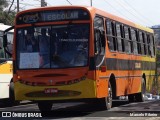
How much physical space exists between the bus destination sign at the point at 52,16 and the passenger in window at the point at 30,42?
38 cm

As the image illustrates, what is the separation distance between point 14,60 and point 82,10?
2.49 m

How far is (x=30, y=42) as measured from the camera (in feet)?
48.7

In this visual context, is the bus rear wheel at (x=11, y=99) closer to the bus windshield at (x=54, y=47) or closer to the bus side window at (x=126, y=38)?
the bus side window at (x=126, y=38)

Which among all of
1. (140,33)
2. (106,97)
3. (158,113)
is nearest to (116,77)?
(106,97)

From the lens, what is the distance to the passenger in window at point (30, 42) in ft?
48.4

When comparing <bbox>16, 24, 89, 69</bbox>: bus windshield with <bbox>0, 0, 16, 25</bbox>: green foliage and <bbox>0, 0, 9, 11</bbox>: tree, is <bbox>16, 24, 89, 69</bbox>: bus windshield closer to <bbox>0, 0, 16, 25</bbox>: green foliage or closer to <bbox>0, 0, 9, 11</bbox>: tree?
<bbox>0, 0, 16, 25</bbox>: green foliage

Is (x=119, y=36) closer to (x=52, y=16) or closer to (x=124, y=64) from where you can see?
(x=124, y=64)

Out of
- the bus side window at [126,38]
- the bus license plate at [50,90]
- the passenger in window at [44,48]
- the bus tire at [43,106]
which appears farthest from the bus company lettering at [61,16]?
the bus side window at [126,38]

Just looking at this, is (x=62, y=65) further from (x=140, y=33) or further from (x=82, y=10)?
(x=140, y=33)

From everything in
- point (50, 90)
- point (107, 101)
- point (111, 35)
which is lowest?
point (107, 101)

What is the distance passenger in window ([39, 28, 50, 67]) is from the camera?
1458 centimetres

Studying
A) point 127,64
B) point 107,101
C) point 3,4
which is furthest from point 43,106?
point 3,4

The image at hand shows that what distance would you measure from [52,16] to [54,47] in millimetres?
973

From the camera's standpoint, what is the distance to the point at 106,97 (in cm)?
1592
